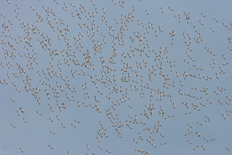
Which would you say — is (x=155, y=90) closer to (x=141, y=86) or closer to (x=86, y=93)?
(x=141, y=86)

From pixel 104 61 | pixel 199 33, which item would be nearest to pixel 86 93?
pixel 104 61

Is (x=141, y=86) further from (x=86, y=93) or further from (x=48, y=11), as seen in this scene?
(x=48, y=11)

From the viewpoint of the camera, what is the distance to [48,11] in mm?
123312

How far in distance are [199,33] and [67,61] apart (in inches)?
1210

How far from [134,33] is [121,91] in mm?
13997

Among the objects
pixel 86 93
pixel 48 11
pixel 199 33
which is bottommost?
pixel 86 93

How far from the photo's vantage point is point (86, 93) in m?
124

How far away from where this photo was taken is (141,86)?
13000cm

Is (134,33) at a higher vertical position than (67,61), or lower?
higher

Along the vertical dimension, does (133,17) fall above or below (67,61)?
above

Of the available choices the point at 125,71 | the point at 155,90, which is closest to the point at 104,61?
the point at 125,71

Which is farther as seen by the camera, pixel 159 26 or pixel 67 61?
pixel 67 61

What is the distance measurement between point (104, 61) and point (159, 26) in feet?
51.2

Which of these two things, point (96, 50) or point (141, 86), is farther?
point (141, 86)
